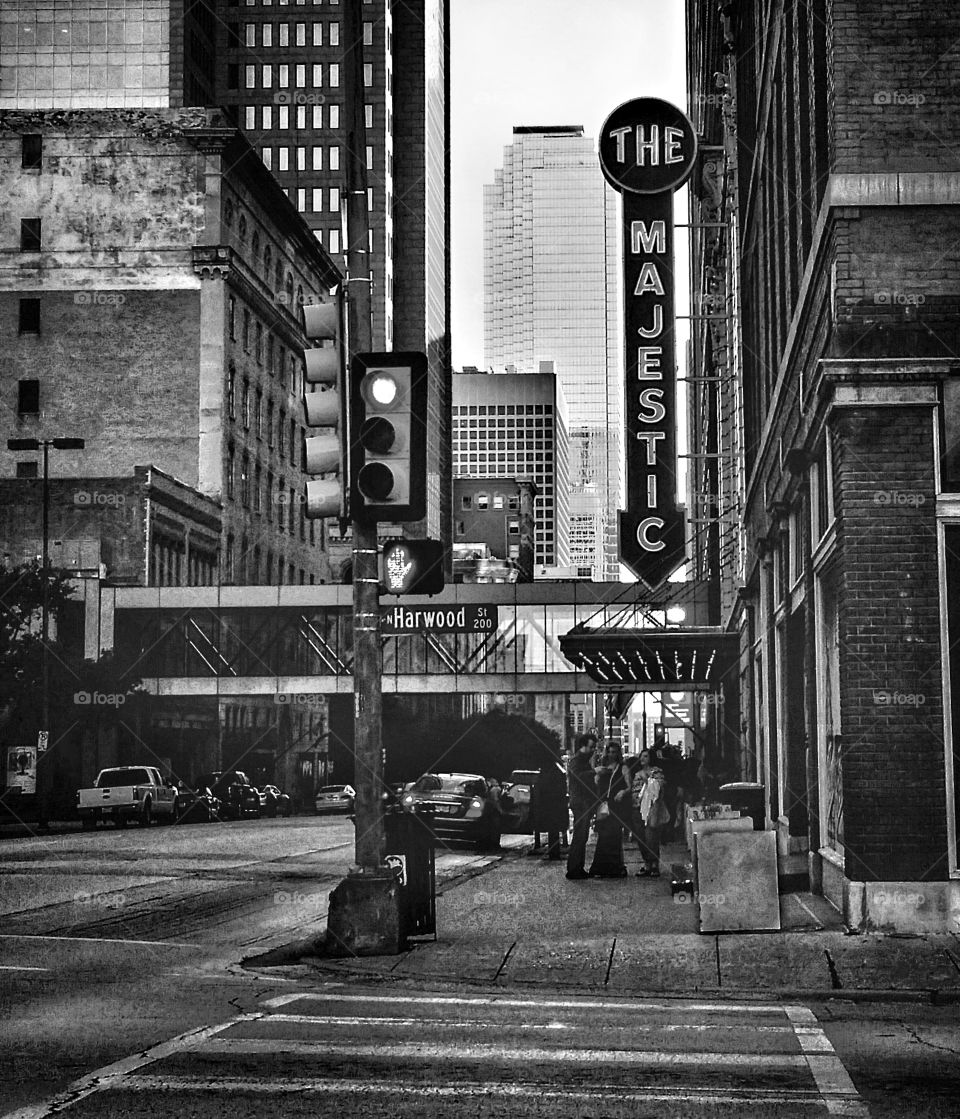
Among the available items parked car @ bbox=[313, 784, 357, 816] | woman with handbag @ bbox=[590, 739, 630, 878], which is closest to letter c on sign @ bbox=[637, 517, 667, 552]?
woman with handbag @ bbox=[590, 739, 630, 878]

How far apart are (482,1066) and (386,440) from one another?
18.9 ft

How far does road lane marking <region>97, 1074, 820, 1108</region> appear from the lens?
23.5ft

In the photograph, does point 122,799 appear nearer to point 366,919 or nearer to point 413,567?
point 366,919

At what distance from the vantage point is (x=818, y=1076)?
25.2ft

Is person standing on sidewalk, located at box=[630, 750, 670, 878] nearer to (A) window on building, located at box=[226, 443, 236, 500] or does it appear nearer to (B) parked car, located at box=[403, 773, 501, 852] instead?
(B) parked car, located at box=[403, 773, 501, 852]

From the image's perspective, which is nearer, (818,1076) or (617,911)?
(818,1076)

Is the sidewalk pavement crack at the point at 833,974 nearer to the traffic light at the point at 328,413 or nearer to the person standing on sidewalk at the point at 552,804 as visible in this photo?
the traffic light at the point at 328,413

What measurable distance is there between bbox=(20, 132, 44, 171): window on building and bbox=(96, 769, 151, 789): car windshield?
38.0 metres

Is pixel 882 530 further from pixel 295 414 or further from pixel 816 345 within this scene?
pixel 295 414

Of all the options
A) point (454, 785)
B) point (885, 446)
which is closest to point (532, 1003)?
point (885, 446)

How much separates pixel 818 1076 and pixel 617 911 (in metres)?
8.40

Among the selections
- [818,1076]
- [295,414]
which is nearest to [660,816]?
[818,1076]

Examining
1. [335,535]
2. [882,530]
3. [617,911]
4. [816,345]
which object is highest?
[335,535]

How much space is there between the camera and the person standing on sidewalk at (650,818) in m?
21.0
